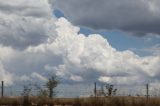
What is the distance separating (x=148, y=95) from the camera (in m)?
46.8

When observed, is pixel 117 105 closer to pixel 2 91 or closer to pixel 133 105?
pixel 133 105

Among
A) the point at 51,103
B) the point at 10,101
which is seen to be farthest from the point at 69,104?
the point at 10,101

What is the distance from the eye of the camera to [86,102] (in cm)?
4059

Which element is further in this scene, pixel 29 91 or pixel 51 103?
pixel 29 91

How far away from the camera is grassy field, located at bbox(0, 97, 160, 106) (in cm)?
3922

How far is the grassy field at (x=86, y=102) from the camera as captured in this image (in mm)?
39219

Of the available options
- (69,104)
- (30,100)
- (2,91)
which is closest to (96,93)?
(69,104)

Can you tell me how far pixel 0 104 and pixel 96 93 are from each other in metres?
9.27

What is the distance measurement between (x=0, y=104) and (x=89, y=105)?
772 centimetres

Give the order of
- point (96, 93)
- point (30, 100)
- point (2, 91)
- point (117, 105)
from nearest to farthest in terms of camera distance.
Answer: point (117, 105), point (30, 100), point (96, 93), point (2, 91)

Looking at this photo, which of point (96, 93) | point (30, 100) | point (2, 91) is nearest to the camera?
point (30, 100)

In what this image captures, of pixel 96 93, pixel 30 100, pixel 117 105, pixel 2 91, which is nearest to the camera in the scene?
pixel 117 105

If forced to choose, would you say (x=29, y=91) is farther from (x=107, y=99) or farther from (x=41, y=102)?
(x=107, y=99)

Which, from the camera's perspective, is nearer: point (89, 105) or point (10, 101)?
point (89, 105)
